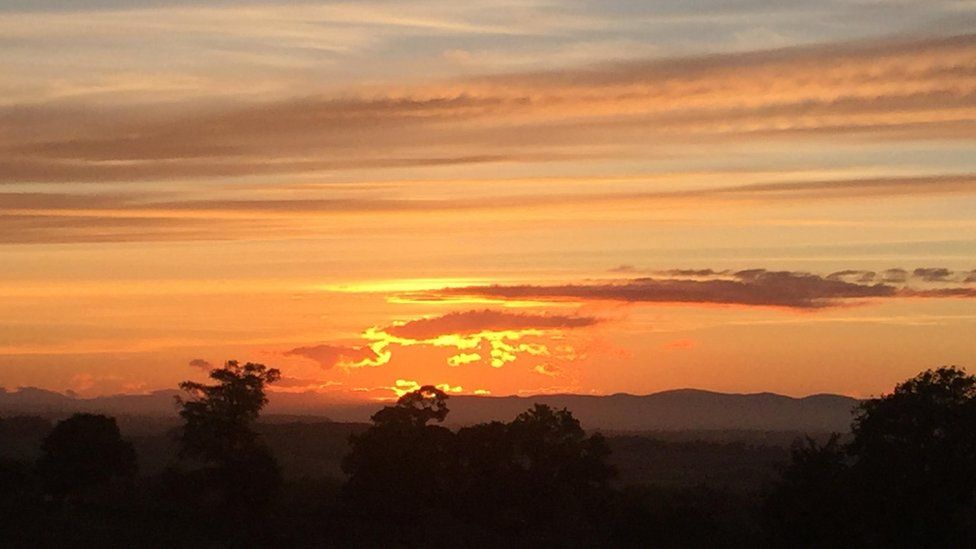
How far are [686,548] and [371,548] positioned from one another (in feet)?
62.9

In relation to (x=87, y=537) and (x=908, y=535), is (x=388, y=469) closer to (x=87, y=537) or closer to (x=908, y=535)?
(x=87, y=537)

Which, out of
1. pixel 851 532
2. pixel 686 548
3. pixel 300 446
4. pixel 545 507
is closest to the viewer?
pixel 851 532

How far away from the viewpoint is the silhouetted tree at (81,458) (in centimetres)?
10306

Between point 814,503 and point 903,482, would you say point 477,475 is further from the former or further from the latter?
point 903,482

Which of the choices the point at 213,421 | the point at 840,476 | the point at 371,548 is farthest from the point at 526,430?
the point at 840,476

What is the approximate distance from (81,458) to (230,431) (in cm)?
1715

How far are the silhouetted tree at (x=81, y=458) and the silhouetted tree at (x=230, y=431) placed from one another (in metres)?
14.3

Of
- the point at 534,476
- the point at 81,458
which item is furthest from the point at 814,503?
the point at 81,458

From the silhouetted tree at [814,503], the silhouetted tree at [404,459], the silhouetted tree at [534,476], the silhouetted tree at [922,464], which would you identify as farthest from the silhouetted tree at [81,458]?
the silhouetted tree at [922,464]

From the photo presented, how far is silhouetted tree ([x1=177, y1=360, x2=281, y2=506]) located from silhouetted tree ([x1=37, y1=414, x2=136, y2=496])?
1430cm

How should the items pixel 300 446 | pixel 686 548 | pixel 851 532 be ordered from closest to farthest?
A: pixel 851 532 < pixel 686 548 < pixel 300 446

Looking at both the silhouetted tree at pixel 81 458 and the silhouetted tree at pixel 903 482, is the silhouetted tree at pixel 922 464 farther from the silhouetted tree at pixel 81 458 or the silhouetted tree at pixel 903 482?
the silhouetted tree at pixel 81 458

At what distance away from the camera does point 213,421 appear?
92938 mm

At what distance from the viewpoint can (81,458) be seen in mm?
104375
